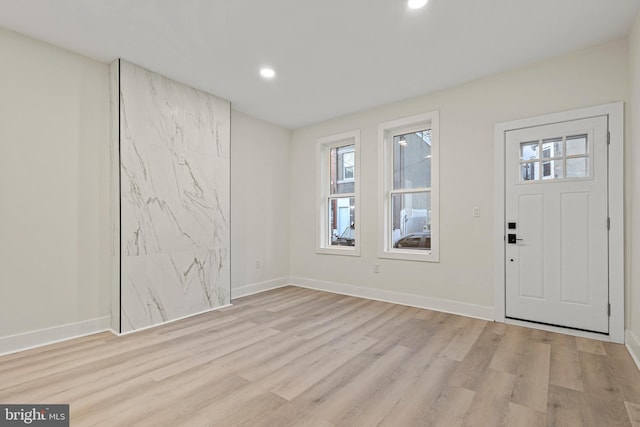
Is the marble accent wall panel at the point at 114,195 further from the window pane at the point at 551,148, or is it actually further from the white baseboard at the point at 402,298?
the window pane at the point at 551,148

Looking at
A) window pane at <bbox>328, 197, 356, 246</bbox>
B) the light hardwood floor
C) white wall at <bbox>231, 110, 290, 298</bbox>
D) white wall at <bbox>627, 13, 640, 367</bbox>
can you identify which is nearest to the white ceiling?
white wall at <bbox>627, 13, 640, 367</bbox>

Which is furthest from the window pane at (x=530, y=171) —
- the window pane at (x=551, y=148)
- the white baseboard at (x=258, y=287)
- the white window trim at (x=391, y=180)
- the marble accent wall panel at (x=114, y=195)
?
the marble accent wall panel at (x=114, y=195)

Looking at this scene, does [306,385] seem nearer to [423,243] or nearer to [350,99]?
[423,243]

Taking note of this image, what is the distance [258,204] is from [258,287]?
1329mm

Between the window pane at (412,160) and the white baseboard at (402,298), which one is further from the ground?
the window pane at (412,160)

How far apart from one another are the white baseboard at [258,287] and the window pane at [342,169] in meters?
1.79

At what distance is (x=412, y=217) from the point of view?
14.0 ft

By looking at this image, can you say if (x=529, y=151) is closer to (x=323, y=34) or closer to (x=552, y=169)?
(x=552, y=169)

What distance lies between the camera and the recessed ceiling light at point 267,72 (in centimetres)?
333

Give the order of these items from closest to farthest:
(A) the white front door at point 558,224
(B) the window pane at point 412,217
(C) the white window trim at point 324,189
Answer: (A) the white front door at point 558,224 < (B) the window pane at point 412,217 < (C) the white window trim at point 324,189

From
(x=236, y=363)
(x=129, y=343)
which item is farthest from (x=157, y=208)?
(x=236, y=363)

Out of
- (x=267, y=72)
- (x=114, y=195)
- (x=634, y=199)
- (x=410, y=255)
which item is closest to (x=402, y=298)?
(x=410, y=255)

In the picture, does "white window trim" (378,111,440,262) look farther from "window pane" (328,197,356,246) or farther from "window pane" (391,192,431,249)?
"window pane" (328,197,356,246)

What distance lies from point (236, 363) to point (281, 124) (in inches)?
153
